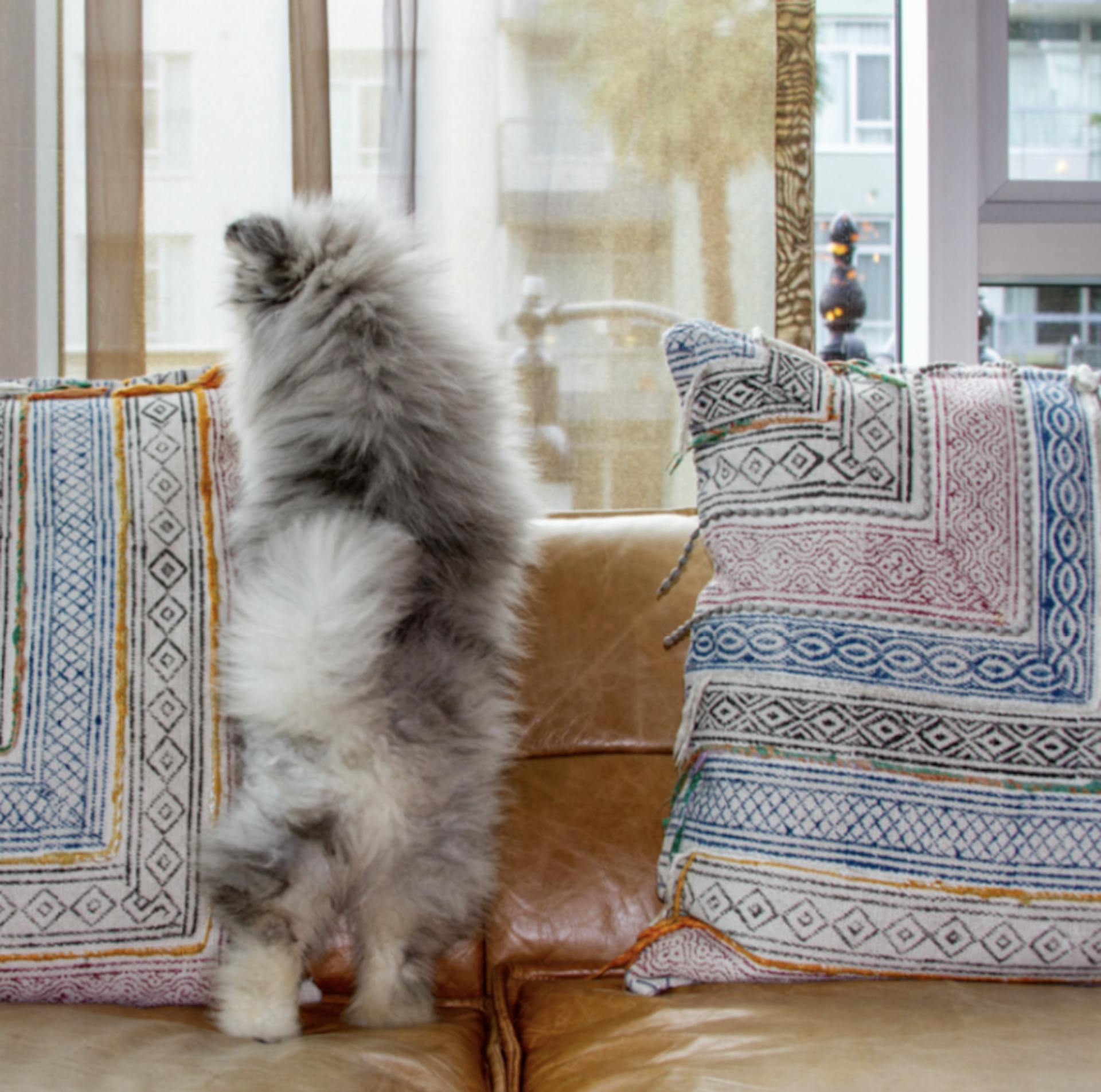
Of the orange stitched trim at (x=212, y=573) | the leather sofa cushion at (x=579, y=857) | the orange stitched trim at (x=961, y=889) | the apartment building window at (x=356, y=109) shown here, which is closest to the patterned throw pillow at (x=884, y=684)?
the orange stitched trim at (x=961, y=889)

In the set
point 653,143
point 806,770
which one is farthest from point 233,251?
point 653,143

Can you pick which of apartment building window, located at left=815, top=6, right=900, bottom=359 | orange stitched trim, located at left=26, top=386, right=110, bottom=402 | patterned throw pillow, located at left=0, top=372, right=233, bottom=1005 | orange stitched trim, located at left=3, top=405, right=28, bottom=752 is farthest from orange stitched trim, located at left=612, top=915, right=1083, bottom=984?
apartment building window, located at left=815, top=6, right=900, bottom=359

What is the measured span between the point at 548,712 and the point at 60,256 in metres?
1.12

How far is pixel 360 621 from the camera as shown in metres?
0.93

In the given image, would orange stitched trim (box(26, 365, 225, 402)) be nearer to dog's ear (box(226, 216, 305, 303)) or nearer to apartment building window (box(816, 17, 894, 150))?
dog's ear (box(226, 216, 305, 303))

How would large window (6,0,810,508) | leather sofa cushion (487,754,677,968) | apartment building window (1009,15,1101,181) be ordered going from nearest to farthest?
leather sofa cushion (487,754,677,968)
large window (6,0,810,508)
apartment building window (1009,15,1101,181)

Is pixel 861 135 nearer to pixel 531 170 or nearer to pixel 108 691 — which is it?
pixel 531 170

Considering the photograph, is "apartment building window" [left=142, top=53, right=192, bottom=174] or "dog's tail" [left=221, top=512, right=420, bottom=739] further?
"apartment building window" [left=142, top=53, right=192, bottom=174]

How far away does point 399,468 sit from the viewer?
984 millimetres

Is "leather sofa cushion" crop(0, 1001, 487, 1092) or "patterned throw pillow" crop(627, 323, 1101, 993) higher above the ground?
"patterned throw pillow" crop(627, 323, 1101, 993)

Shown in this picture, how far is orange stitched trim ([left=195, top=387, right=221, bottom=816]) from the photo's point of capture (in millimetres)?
1077

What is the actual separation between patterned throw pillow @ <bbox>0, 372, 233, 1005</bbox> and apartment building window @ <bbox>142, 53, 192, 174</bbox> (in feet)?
2.39

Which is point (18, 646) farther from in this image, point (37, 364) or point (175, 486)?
point (37, 364)

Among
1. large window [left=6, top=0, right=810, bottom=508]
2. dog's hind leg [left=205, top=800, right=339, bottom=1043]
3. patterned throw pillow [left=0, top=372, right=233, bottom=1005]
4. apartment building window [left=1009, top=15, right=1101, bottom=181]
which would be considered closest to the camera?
dog's hind leg [left=205, top=800, right=339, bottom=1043]
